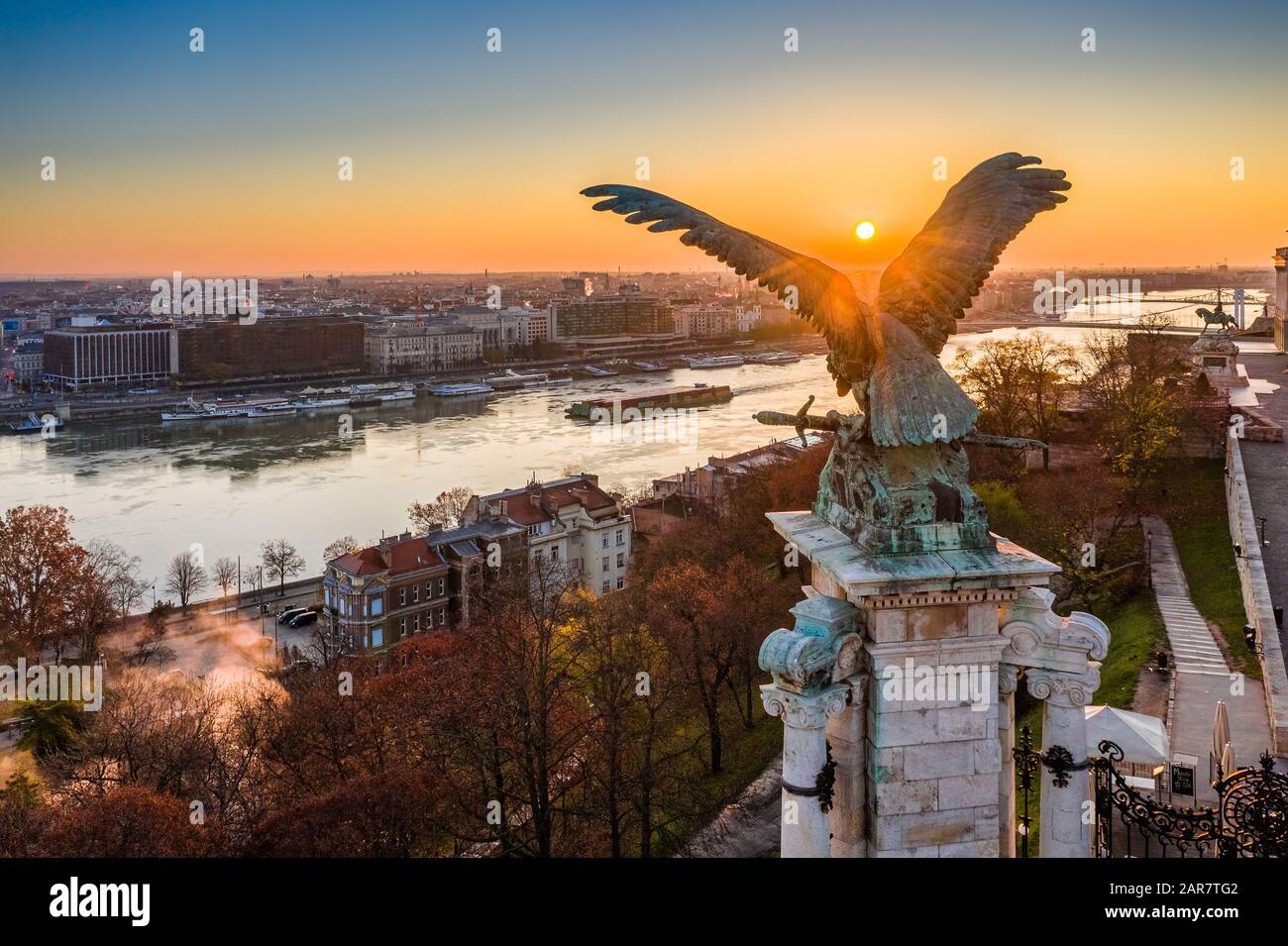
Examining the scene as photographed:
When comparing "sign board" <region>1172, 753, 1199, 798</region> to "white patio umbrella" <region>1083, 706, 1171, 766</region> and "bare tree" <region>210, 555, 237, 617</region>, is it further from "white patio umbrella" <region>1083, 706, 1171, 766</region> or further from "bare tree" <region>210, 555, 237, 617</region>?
"bare tree" <region>210, 555, 237, 617</region>

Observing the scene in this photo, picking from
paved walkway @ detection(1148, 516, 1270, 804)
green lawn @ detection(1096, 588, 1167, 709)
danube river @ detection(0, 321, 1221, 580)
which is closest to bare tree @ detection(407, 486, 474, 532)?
danube river @ detection(0, 321, 1221, 580)

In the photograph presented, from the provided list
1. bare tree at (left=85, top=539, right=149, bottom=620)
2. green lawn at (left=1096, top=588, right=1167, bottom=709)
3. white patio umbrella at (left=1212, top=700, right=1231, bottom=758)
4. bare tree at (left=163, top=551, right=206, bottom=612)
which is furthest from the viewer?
bare tree at (left=163, top=551, right=206, bottom=612)

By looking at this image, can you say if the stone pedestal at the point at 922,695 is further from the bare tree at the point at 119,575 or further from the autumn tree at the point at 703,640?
the bare tree at the point at 119,575

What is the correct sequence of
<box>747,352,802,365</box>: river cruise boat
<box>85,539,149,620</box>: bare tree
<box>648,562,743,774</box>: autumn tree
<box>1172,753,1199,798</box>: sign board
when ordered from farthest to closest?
1. <box>747,352,802,365</box>: river cruise boat
2. <box>85,539,149,620</box>: bare tree
3. <box>648,562,743,774</box>: autumn tree
4. <box>1172,753,1199,798</box>: sign board

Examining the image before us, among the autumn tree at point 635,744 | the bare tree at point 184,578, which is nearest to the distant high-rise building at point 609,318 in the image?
the bare tree at point 184,578

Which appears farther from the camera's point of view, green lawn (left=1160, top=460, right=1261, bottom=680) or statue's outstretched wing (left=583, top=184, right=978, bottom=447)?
green lawn (left=1160, top=460, right=1261, bottom=680)

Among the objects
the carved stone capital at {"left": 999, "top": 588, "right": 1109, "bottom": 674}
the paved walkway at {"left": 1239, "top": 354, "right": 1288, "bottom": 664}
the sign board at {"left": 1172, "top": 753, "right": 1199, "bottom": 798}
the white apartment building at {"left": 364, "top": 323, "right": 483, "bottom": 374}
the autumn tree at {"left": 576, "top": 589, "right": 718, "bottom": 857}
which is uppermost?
the white apartment building at {"left": 364, "top": 323, "right": 483, "bottom": 374}
